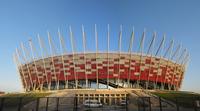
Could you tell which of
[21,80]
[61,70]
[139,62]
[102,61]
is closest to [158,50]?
[139,62]

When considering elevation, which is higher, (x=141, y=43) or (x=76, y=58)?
(x=141, y=43)

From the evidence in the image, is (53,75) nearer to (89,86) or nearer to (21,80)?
(89,86)

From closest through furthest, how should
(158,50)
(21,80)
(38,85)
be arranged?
(158,50), (38,85), (21,80)

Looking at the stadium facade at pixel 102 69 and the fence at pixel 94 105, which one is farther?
the stadium facade at pixel 102 69

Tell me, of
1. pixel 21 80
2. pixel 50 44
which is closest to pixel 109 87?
pixel 50 44

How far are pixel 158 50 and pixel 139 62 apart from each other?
5871mm

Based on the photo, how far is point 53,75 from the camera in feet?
200

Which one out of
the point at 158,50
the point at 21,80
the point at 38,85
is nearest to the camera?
the point at 158,50

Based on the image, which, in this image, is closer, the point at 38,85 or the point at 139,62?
the point at 139,62

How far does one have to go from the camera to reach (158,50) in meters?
59.2

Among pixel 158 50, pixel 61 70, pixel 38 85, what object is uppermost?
pixel 158 50

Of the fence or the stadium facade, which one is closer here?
the fence

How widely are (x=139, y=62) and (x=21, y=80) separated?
37811 mm

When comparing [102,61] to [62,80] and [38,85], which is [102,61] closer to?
[62,80]
